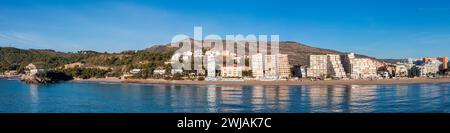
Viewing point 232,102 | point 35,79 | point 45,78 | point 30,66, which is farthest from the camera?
point 30,66

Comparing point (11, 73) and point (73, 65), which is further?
point (73, 65)

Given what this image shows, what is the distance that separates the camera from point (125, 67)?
28172 millimetres

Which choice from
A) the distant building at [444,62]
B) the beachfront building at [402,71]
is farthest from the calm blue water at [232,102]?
the distant building at [444,62]

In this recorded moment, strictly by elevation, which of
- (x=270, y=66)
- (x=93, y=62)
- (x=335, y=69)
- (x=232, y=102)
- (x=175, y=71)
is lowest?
(x=232, y=102)

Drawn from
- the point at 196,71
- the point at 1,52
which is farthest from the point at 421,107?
the point at 1,52

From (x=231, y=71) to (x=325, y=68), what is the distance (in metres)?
5.10

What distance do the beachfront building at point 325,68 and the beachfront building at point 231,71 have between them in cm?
361

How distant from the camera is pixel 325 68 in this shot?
2523 cm

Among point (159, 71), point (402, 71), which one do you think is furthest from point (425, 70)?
point (159, 71)

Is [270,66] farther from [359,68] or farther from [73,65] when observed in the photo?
[73,65]

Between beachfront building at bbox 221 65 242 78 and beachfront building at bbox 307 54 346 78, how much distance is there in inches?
142

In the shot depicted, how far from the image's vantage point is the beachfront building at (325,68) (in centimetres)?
2479

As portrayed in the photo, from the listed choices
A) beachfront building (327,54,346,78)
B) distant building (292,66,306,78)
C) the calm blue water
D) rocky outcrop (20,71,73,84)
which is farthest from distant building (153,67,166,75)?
the calm blue water

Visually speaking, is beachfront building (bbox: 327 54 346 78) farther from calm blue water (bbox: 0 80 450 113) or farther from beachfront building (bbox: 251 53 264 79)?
calm blue water (bbox: 0 80 450 113)
